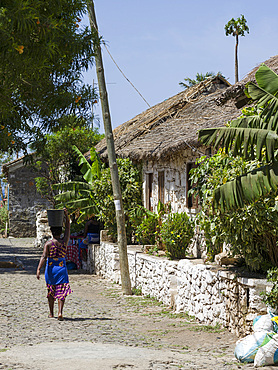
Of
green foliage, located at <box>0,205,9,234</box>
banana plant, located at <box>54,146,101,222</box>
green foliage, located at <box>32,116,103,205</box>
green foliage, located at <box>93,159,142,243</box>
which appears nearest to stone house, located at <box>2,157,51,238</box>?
green foliage, located at <box>0,205,9,234</box>

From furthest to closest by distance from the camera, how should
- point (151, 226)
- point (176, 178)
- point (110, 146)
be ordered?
point (151, 226), point (176, 178), point (110, 146)

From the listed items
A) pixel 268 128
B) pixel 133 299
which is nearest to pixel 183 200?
pixel 133 299

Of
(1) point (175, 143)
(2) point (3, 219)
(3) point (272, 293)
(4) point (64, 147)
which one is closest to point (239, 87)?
(1) point (175, 143)

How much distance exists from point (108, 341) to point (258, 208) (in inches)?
108

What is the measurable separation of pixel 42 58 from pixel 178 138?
496cm

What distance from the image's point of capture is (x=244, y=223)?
7.49 m

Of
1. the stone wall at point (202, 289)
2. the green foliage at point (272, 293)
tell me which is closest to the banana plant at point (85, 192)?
the stone wall at point (202, 289)

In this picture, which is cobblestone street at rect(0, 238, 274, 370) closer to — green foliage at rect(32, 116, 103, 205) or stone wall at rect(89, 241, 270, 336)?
stone wall at rect(89, 241, 270, 336)

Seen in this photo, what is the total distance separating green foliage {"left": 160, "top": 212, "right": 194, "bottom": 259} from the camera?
37.0 feet

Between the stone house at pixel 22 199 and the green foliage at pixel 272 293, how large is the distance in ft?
76.9

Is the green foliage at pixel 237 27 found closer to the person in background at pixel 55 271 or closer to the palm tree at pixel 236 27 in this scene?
the palm tree at pixel 236 27

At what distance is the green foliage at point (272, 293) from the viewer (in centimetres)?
696

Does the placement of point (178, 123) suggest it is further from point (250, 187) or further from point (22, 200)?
point (22, 200)

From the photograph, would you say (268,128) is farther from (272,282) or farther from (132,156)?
(132,156)
